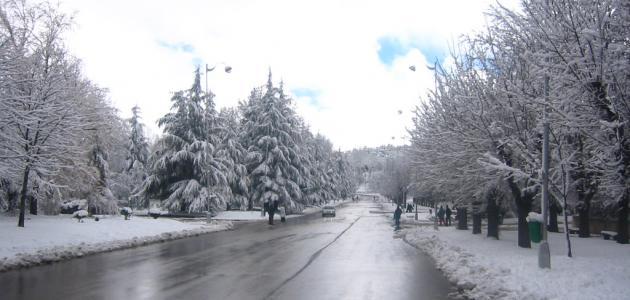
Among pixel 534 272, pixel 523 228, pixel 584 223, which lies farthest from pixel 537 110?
pixel 584 223

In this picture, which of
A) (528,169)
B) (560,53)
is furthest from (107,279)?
(528,169)

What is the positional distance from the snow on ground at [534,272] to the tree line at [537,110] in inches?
60.0

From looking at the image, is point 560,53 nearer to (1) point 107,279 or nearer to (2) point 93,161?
(1) point 107,279

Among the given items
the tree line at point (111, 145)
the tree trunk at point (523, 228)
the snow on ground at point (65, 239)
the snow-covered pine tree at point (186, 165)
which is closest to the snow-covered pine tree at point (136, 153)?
the tree line at point (111, 145)

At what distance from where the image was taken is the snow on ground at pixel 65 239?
14305 mm

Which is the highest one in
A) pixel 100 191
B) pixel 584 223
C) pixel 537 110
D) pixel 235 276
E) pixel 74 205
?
pixel 537 110

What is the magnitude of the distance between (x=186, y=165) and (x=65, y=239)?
85.1 ft

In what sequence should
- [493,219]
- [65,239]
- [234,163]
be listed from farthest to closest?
[234,163] → [493,219] → [65,239]

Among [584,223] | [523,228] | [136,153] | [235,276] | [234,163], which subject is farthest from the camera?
[136,153]

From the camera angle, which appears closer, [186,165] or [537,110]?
[537,110]

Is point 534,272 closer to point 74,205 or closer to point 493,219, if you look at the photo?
point 493,219

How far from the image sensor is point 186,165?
142ft

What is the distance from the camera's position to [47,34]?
2103 cm

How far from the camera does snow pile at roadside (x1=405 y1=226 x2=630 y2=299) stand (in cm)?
928
